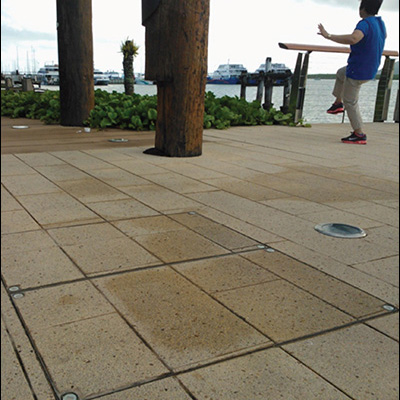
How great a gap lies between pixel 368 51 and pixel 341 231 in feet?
15.3

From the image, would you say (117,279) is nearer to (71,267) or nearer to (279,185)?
(71,267)

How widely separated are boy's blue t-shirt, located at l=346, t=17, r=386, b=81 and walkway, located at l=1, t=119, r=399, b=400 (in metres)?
2.83

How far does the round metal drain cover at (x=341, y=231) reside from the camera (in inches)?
138

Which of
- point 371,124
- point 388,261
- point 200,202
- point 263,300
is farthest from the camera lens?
point 371,124

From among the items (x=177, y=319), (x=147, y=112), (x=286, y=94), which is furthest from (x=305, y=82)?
(x=177, y=319)

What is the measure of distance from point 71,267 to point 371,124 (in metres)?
10.8

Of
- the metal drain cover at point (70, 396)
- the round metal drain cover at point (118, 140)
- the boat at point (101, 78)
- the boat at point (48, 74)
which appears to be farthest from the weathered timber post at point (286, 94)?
the boat at point (48, 74)

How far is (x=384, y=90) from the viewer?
41.5 ft

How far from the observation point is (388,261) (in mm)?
3061

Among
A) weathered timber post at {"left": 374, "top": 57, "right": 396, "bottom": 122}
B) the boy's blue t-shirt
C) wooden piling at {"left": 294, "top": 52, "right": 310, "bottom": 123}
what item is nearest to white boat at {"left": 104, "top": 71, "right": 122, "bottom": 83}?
the boy's blue t-shirt

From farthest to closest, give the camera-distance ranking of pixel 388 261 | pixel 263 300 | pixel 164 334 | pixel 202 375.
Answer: pixel 388 261
pixel 263 300
pixel 164 334
pixel 202 375

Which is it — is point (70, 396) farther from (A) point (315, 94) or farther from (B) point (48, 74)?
(A) point (315, 94)

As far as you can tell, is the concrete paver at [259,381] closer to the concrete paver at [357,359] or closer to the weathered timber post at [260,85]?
the concrete paver at [357,359]

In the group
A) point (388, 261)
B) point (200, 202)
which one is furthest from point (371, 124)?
point (388, 261)
